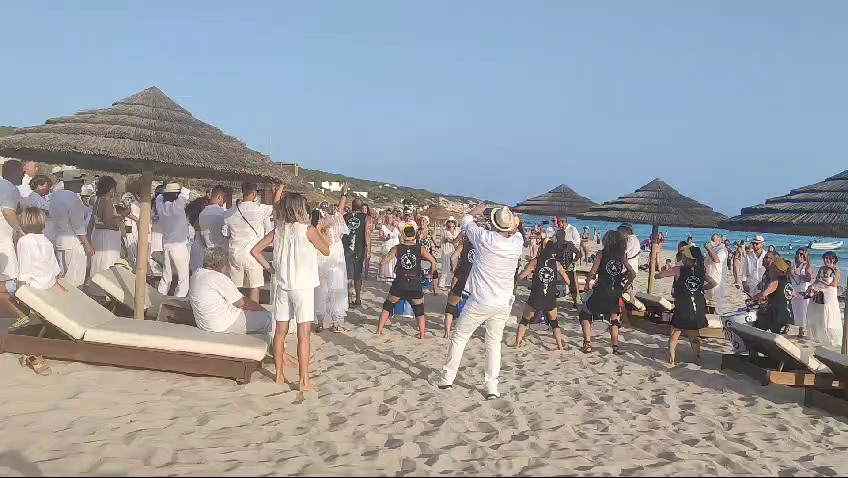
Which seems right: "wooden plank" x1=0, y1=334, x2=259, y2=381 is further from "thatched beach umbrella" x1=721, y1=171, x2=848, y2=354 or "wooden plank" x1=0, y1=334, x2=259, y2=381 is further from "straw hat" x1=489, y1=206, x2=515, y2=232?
"thatched beach umbrella" x1=721, y1=171, x2=848, y2=354

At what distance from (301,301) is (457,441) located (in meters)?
1.89

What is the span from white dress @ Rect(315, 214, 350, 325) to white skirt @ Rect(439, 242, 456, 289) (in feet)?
16.7

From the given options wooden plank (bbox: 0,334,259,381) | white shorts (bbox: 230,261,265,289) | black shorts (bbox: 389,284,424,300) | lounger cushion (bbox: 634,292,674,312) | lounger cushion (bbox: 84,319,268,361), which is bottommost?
wooden plank (bbox: 0,334,259,381)

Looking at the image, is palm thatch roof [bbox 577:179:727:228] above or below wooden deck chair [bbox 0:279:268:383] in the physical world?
above

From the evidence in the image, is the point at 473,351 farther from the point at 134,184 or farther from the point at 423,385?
the point at 134,184

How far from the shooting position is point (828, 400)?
575cm

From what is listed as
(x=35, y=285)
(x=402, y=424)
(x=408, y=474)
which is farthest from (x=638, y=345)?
(x=35, y=285)

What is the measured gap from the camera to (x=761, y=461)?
177 inches

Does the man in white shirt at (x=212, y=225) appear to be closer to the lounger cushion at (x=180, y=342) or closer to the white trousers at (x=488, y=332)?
the lounger cushion at (x=180, y=342)

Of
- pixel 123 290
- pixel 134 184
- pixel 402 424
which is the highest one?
pixel 134 184

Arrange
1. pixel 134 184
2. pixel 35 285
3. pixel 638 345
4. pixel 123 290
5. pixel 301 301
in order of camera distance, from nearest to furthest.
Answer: pixel 301 301
pixel 35 285
pixel 123 290
pixel 638 345
pixel 134 184

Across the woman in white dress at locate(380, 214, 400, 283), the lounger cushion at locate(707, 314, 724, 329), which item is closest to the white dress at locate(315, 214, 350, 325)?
the woman in white dress at locate(380, 214, 400, 283)

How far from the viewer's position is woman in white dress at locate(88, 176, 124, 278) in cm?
845

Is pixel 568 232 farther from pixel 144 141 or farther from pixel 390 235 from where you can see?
pixel 144 141
